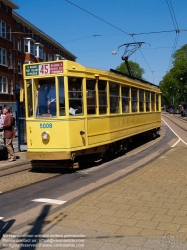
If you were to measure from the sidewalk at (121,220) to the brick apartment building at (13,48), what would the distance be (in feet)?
110

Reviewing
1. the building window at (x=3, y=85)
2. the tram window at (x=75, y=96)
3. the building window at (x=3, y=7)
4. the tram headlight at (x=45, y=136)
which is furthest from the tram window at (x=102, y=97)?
the building window at (x=3, y=7)

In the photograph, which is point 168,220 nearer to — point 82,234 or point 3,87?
point 82,234

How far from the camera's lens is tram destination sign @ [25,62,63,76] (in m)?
9.22

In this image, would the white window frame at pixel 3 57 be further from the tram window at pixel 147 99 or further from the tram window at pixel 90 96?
the tram window at pixel 90 96

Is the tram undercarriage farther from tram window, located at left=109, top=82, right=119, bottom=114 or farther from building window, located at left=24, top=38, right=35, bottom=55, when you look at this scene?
building window, located at left=24, top=38, right=35, bottom=55

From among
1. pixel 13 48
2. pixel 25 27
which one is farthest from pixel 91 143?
pixel 25 27

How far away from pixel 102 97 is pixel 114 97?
106cm

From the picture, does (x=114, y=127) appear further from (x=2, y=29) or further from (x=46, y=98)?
(x=2, y=29)

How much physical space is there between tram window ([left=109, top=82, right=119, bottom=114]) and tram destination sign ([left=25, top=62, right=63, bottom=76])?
7.75 ft

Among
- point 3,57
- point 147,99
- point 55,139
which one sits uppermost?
point 3,57

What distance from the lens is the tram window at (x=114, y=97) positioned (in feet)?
36.8

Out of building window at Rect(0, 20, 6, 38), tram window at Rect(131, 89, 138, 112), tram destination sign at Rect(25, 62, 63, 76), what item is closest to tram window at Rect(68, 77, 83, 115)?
tram destination sign at Rect(25, 62, 63, 76)

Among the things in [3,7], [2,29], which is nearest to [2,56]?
[2,29]

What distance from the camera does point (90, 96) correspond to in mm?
9906
